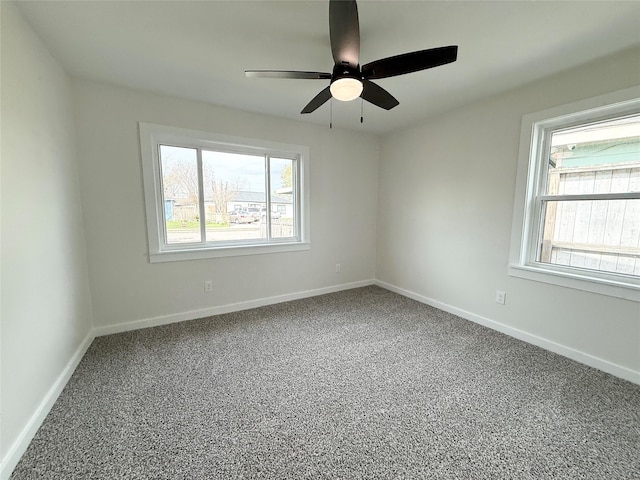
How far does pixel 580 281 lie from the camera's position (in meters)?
2.17

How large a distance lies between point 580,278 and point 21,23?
4230 mm

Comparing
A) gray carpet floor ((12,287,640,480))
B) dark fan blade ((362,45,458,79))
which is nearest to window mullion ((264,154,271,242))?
gray carpet floor ((12,287,640,480))

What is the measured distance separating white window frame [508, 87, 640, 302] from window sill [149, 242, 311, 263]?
2376mm

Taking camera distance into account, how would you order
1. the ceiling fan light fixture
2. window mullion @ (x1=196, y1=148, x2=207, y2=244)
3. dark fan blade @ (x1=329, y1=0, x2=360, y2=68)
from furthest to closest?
1. window mullion @ (x1=196, y1=148, x2=207, y2=244)
2. the ceiling fan light fixture
3. dark fan blade @ (x1=329, y1=0, x2=360, y2=68)

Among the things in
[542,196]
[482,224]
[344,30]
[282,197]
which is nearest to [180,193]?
[282,197]

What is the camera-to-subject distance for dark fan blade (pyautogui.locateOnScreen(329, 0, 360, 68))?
1178 millimetres

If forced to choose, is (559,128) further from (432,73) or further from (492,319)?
(492,319)

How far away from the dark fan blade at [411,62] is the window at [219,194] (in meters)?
1.89

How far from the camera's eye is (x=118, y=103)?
246cm

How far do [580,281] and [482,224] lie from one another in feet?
3.03

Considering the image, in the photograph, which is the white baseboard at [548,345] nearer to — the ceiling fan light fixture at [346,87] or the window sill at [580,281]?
the window sill at [580,281]

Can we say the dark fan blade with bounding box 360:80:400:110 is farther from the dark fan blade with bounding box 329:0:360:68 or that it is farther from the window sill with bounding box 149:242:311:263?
the window sill with bounding box 149:242:311:263

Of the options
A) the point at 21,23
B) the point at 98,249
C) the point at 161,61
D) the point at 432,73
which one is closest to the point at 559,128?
the point at 432,73

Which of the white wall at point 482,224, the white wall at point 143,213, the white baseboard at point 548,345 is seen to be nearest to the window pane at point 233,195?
the white wall at point 143,213
